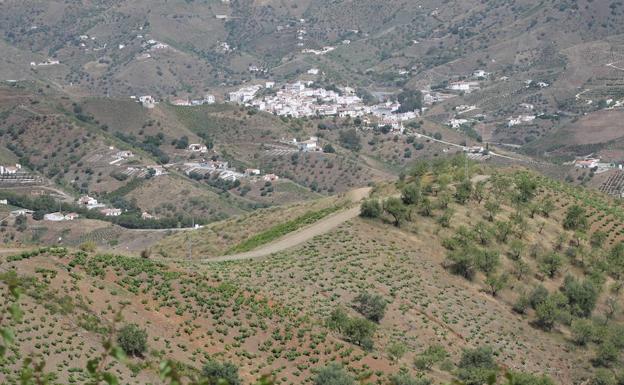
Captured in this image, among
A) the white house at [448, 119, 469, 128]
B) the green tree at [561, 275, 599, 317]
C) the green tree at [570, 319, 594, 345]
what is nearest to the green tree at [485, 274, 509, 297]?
the green tree at [561, 275, 599, 317]

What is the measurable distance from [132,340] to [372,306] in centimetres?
1280

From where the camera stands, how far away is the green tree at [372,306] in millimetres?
40906

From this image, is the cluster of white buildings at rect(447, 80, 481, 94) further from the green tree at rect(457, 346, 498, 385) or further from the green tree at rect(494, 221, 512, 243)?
the green tree at rect(457, 346, 498, 385)

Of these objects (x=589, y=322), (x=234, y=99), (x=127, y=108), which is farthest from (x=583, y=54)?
(x=589, y=322)

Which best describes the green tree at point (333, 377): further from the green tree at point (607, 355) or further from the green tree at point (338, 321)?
the green tree at point (607, 355)

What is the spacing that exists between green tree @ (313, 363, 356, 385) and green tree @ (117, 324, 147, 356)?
553 centimetres

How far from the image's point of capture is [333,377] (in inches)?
1246

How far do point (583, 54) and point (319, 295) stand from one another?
155 meters

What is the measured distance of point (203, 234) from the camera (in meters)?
66.0

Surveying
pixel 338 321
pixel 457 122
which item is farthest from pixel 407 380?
pixel 457 122

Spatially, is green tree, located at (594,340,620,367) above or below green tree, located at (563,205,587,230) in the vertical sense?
→ below

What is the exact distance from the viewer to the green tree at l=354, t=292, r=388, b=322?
4091 centimetres

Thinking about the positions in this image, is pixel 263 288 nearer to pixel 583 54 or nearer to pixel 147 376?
pixel 147 376

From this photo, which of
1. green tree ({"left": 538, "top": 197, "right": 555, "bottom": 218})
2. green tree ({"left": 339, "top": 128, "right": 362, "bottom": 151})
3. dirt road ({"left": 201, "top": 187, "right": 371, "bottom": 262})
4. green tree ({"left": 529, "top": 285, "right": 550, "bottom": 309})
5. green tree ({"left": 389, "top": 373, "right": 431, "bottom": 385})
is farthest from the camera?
green tree ({"left": 339, "top": 128, "right": 362, "bottom": 151})
